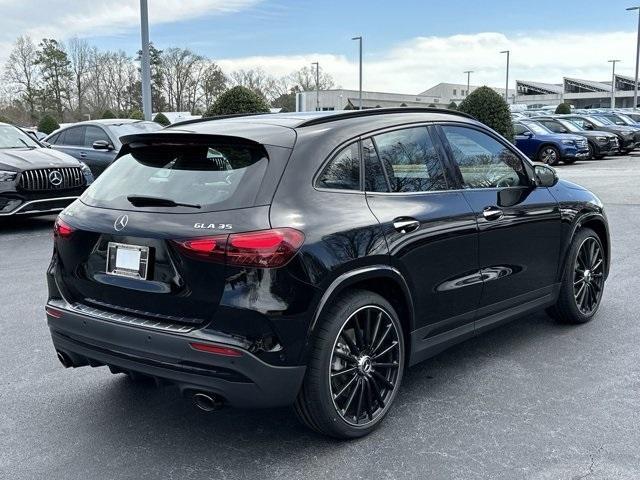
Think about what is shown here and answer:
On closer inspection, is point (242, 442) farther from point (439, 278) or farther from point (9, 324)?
Result: point (9, 324)

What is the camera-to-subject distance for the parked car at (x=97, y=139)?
12.2 meters

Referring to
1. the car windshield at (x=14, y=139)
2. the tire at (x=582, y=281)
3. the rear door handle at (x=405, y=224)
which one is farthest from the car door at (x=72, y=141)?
the rear door handle at (x=405, y=224)

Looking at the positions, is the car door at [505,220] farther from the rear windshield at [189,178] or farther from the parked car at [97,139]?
the parked car at [97,139]

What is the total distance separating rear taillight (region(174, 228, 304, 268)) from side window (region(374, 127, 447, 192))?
96 centimetres

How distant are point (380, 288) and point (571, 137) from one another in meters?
21.3

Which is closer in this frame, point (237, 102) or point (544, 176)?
point (544, 176)

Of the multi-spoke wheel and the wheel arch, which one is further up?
the wheel arch

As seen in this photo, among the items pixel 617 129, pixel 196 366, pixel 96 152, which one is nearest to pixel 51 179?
pixel 96 152

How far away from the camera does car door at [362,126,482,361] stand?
366 centimetres

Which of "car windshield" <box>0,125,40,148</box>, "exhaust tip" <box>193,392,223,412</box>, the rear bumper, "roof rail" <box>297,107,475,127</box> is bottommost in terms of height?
"exhaust tip" <box>193,392,223,412</box>

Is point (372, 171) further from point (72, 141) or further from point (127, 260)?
point (72, 141)

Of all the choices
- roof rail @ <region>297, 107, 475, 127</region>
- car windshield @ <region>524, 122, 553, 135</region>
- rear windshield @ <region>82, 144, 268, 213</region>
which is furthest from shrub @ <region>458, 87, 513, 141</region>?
rear windshield @ <region>82, 144, 268, 213</region>

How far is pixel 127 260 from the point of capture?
3301 mm

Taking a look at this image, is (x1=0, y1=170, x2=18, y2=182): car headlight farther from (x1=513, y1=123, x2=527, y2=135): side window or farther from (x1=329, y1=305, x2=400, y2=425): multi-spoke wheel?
(x1=513, y1=123, x2=527, y2=135): side window
